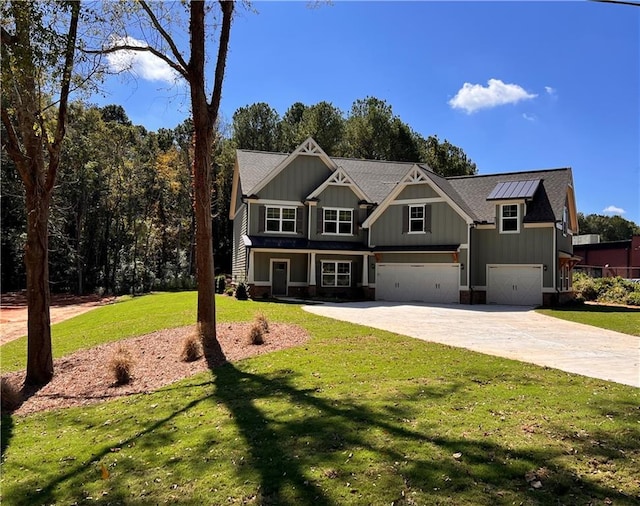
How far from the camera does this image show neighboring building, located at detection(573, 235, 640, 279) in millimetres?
39906

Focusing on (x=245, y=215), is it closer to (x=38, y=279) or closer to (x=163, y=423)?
(x=38, y=279)

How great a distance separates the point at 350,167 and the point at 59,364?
74.8 ft

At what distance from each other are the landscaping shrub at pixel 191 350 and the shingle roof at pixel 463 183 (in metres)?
15.8

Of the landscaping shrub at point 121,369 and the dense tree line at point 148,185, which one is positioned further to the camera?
the dense tree line at point 148,185

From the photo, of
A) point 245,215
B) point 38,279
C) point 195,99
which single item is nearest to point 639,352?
point 195,99

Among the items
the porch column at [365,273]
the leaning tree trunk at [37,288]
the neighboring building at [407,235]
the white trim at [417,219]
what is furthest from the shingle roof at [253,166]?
the leaning tree trunk at [37,288]

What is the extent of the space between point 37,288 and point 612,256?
47.8 m

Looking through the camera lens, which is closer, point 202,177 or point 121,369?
point 121,369

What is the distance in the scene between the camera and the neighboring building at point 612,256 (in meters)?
39.9

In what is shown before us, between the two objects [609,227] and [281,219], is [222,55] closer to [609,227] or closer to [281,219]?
[281,219]

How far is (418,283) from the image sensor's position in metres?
25.1

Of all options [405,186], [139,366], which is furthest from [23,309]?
[405,186]

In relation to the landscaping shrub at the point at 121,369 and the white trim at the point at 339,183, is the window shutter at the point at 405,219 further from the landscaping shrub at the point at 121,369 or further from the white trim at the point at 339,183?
the landscaping shrub at the point at 121,369

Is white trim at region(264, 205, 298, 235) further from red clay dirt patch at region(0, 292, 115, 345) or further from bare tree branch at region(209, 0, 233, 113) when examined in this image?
bare tree branch at region(209, 0, 233, 113)
